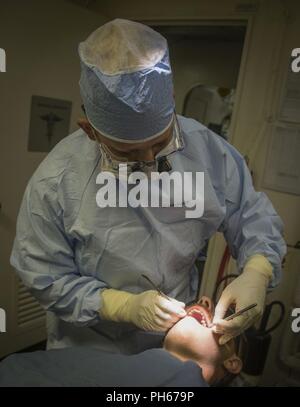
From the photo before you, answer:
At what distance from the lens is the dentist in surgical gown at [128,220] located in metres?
0.89

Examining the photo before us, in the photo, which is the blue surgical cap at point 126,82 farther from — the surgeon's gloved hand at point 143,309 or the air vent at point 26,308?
the air vent at point 26,308

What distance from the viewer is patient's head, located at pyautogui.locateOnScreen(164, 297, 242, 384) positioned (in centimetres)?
114

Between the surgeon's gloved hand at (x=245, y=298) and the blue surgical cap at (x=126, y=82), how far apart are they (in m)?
0.58

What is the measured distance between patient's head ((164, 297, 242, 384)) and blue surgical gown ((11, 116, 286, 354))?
0.12 metres

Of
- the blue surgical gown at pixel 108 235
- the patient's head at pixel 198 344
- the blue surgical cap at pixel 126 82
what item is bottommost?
the patient's head at pixel 198 344

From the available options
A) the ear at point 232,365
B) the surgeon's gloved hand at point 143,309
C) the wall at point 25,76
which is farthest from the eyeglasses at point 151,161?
the wall at point 25,76

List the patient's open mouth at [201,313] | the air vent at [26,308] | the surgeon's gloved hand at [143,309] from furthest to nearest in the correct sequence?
the air vent at [26,308], the patient's open mouth at [201,313], the surgeon's gloved hand at [143,309]

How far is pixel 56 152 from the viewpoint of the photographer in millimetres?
1121

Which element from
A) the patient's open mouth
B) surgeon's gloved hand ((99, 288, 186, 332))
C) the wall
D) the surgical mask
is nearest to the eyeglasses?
the surgical mask

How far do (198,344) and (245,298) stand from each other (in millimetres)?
222

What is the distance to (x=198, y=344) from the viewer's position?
1.14m

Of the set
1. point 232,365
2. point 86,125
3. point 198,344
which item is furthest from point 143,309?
point 86,125

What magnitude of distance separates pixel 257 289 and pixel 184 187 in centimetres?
42

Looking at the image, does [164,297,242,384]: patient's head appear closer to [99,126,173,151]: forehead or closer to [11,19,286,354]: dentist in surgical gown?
[11,19,286,354]: dentist in surgical gown
